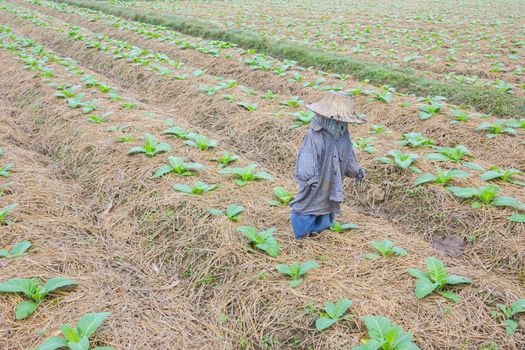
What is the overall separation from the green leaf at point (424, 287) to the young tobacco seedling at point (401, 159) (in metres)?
2.12

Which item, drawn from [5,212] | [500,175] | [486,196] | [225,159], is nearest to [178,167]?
[225,159]

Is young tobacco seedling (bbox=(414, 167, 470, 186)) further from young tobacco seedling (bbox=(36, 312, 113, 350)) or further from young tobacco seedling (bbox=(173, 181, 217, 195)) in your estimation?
young tobacco seedling (bbox=(36, 312, 113, 350))

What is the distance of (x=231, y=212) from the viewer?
4465mm

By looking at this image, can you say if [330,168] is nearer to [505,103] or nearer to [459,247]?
[459,247]

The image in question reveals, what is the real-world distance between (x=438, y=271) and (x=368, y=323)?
3.11 ft

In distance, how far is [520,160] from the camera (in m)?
6.14

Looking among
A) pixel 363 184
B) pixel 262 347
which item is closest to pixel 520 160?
pixel 363 184

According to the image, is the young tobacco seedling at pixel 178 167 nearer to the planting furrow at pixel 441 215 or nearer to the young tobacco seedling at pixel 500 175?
the planting furrow at pixel 441 215

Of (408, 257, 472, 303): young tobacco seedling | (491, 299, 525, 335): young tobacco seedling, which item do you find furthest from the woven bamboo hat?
(491, 299, 525, 335): young tobacco seedling

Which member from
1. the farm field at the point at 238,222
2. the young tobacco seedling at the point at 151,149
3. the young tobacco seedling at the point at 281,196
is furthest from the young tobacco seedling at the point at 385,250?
the young tobacco seedling at the point at 151,149

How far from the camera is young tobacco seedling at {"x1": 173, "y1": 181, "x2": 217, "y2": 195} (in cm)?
486

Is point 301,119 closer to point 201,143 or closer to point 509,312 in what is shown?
point 201,143

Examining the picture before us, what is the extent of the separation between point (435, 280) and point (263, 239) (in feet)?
5.19

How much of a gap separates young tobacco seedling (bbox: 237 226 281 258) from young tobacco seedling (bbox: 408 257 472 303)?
4.05 ft
